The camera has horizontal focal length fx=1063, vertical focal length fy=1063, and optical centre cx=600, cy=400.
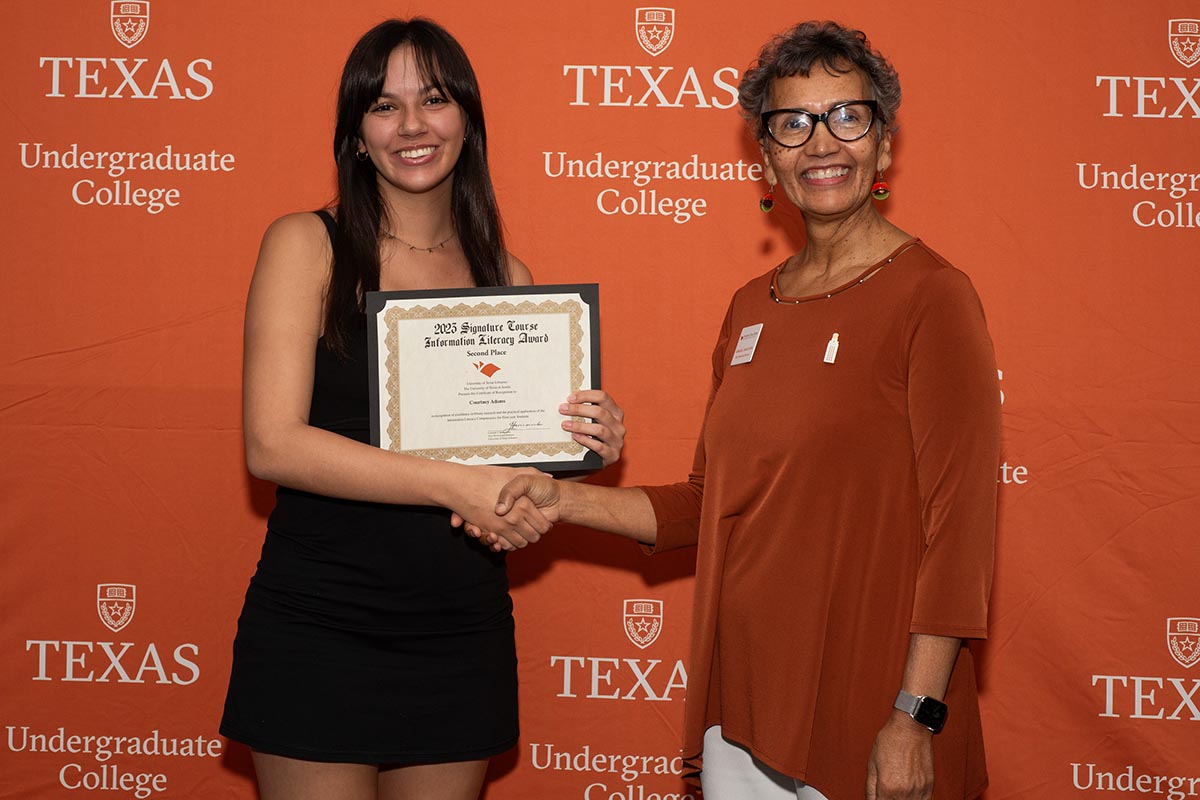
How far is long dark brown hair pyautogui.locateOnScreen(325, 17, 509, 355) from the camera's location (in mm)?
1936

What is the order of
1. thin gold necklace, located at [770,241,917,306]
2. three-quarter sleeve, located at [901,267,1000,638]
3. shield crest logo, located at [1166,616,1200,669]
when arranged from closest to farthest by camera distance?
three-quarter sleeve, located at [901,267,1000,638] → thin gold necklace, located at [770,241,917,306] → shield crest logo, located at [1166,616,1200,669]

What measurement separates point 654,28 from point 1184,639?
2.07m

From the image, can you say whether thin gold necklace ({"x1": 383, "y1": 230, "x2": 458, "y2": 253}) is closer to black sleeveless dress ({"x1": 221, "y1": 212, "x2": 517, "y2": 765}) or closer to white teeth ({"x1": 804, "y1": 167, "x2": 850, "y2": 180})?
black sleeveless dress ({"x1": 221, "y1": 212, "x2": 517, "y2": 765})

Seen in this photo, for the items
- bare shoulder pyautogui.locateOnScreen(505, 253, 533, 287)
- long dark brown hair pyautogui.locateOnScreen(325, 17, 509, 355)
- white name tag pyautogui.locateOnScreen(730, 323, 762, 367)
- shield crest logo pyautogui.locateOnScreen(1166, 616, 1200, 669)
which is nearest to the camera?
white name tag pyautogui.locateOnScreen(730, 323, 762, 367)

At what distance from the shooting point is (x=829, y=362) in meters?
1.66

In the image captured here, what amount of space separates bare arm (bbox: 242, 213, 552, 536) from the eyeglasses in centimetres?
82

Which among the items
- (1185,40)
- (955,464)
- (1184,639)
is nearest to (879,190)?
(955,464)

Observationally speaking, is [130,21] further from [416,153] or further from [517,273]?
[517,273]

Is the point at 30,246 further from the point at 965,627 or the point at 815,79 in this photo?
the point at 965,627

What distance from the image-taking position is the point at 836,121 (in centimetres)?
178

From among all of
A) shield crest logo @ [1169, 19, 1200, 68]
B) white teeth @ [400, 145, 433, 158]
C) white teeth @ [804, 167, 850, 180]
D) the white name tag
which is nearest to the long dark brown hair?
white teeth @ [400, 145, 433, 158]

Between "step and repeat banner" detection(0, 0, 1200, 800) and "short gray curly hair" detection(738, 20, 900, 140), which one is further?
"step and repeat banner" detection(0, 0, 1200, 800)

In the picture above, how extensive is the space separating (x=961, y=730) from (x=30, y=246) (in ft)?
8.28

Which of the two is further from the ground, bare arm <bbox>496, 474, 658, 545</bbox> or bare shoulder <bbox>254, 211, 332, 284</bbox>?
bare shoulder <bbox>254, 211, 332, 284</bbox>
